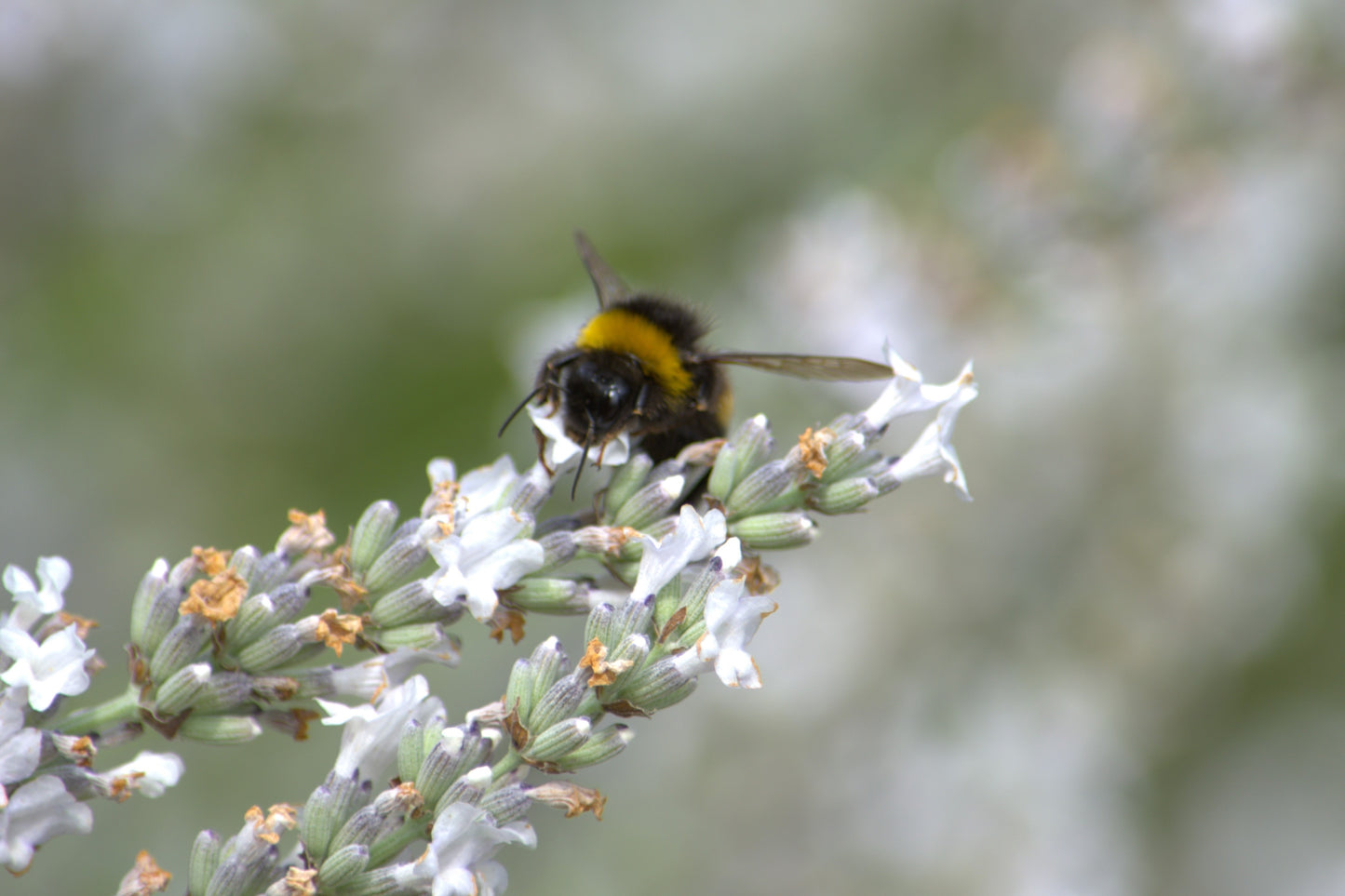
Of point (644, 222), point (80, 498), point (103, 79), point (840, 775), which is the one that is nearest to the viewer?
point (840, 775)

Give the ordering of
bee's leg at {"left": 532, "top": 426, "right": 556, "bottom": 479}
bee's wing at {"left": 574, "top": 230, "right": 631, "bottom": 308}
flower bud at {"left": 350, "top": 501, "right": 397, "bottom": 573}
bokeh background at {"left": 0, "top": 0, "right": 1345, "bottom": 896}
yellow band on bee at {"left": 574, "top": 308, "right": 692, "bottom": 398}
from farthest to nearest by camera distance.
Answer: bokeh background at {"left": 0, "top": 0, "right": 1345, "bottom": 896}
bee's wing at {"left": 574, "top": 230, "right": 631, "bottom": 308}
yellow band on bee at {"left": 574, "top": 308, "right": 692, "bottom": 398}
bee's leg at {"left": 532, "top": 426, "right": 556, "bottom": 479}
flower bud at {"left": 350, "top": 501, "right": 397, "bottom": 573}

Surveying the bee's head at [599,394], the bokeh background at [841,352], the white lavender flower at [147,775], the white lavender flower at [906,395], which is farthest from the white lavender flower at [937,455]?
the bokeh background at [841,352]

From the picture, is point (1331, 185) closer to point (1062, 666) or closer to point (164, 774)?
point (1062, 666)

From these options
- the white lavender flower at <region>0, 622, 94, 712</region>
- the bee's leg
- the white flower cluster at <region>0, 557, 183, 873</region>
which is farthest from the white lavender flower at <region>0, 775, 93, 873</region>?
the bee's leg

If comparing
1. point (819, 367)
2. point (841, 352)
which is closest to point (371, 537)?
point (819, 367)

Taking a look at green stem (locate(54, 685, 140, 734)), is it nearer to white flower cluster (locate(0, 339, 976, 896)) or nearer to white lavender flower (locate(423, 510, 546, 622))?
white flower cluster (locate(0, 339, 976, 896))

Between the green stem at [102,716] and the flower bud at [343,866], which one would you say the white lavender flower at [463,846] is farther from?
the green stem at [102,716]

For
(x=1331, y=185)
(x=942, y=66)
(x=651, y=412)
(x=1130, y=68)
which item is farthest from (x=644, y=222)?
(x=651, y=412)
